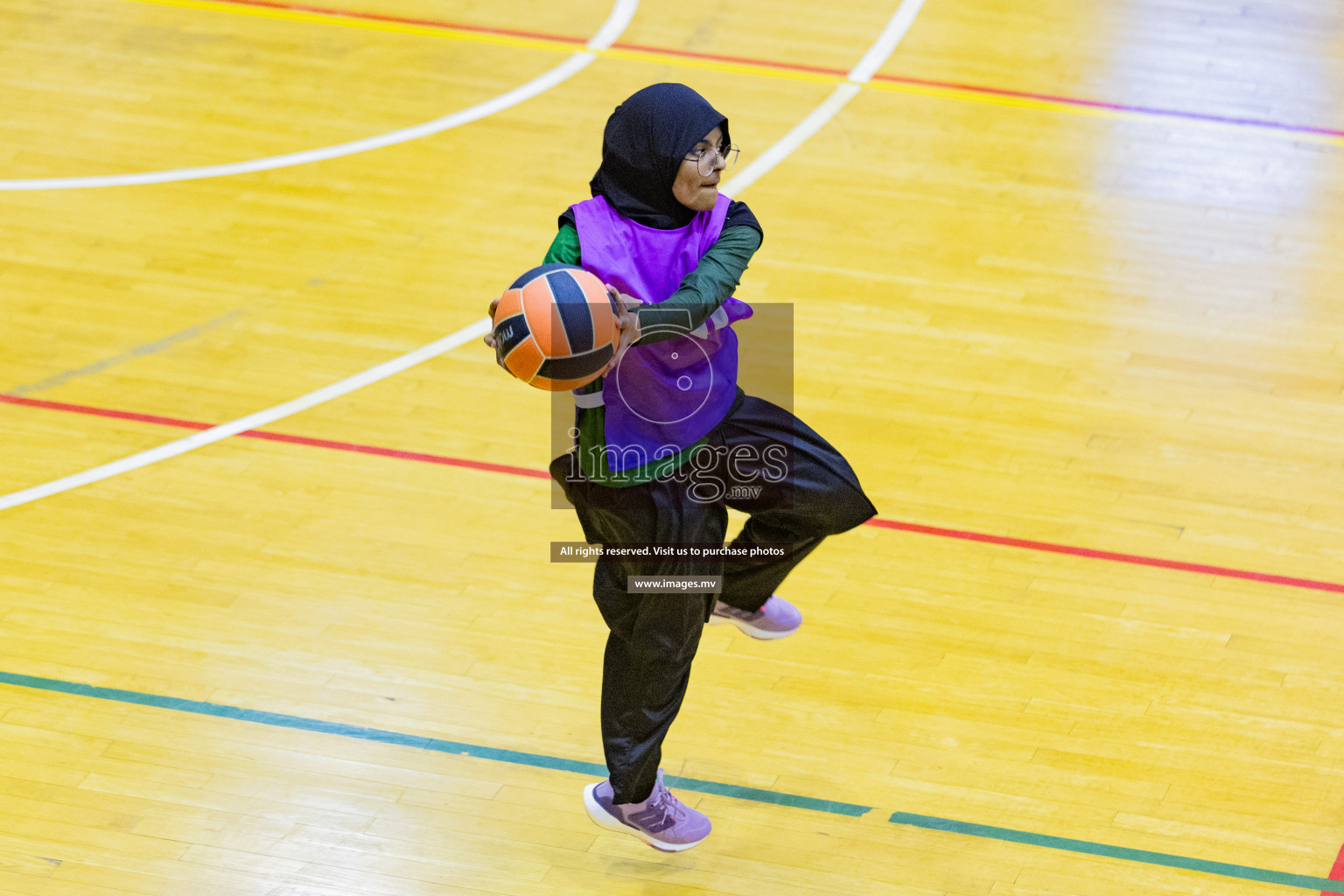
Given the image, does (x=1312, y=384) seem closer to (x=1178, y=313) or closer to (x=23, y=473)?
(x=1178, y=313)

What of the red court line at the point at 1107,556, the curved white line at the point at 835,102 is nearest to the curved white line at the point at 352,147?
the curved white line at the point at 835,102

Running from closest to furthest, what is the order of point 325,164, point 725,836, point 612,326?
point 612,326
point 725,836
point 325,164

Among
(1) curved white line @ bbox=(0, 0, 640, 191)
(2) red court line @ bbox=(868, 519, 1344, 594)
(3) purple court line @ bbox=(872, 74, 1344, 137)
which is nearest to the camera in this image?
(2) red court line @ bbox=(868, 519, 1344, 594)

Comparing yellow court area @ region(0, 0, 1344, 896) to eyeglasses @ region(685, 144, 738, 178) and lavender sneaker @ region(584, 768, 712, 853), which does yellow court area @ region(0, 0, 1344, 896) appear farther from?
eyeglasses @ region(685, 144, 738, 178)

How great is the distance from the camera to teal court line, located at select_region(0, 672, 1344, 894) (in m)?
3.59

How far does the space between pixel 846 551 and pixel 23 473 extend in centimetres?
269

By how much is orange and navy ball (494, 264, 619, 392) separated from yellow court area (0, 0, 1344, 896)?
1.38 m

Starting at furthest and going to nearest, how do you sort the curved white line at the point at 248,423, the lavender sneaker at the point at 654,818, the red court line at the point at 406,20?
the red court line at the point at 406,20 < the curved white line at the point at 248,423 < the lavender sneaker at the point at 654,818

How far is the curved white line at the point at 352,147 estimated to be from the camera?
21.5 ft

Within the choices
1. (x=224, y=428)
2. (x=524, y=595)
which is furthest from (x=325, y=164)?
(x=524, y=595)

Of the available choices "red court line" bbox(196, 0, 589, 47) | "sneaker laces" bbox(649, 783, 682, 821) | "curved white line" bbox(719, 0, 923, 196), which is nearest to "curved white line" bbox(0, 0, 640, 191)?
"red court line" bbox(196, 0, 589, 47)

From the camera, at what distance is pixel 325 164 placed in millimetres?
6727

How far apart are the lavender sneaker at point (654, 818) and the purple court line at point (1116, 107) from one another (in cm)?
483

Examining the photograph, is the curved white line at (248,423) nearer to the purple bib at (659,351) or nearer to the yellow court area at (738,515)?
the yellow court area at (738,515)
